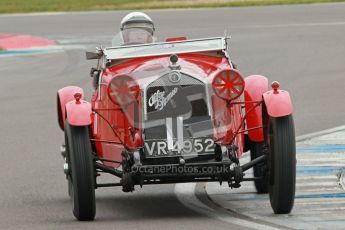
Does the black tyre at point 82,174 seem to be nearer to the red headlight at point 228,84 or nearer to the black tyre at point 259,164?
the red headlight at point 228,84

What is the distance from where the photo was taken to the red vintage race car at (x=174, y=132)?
10.6 m

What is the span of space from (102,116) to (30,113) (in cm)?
829

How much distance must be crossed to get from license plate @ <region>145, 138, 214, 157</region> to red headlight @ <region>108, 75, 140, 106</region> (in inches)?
18.3

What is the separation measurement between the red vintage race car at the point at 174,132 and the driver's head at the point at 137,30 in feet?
3.98

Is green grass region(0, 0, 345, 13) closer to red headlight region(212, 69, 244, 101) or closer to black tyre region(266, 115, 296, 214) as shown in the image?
red headlight region(212, 69, 244, 101)

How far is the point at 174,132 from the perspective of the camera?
1088 cm

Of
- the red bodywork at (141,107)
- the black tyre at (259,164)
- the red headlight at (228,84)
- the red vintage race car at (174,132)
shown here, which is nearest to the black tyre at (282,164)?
the red vintage race car at (174,132)

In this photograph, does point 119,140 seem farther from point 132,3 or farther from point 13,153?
point 132,3

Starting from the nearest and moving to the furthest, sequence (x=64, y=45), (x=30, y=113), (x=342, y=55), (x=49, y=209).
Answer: (x=49, y=209) → (x=30, y=113) → (x=342, y=55) → (x=64, y=45)

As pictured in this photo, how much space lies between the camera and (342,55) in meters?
26.1

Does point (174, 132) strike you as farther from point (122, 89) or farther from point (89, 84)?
point (89, 84)

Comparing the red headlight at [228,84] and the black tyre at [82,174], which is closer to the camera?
the black tyre at [82,174]

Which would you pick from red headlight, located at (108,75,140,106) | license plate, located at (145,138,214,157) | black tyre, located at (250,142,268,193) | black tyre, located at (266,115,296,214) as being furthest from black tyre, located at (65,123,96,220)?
black tyre, located at (250,142,268,193)

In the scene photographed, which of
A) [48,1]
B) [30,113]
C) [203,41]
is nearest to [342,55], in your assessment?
[30,113]
